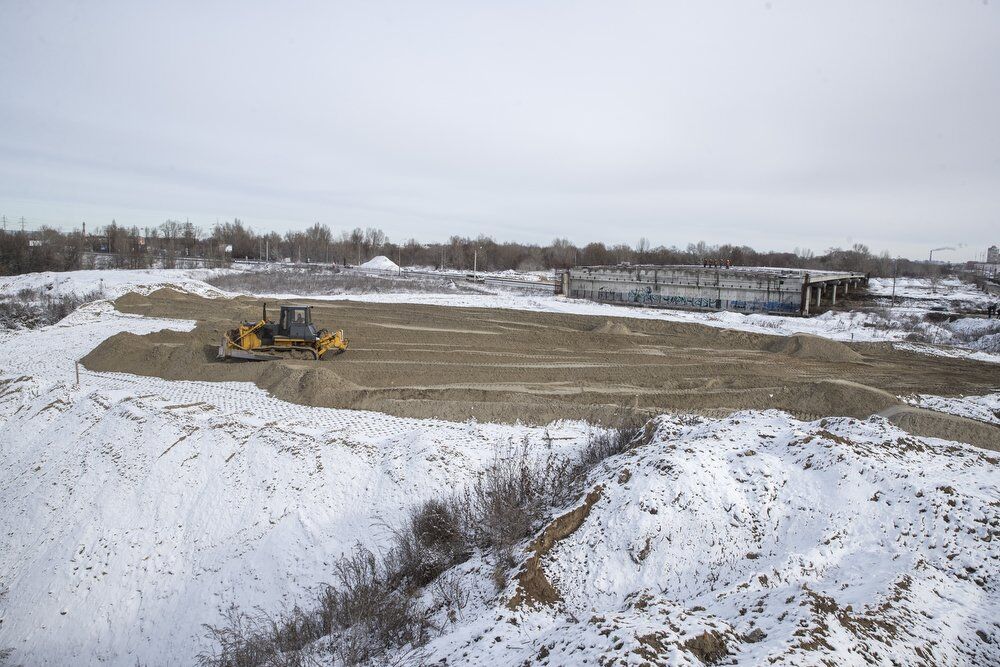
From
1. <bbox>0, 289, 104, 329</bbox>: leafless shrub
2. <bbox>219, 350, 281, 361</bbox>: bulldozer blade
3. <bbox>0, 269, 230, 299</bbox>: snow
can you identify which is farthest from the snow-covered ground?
<bbox>0, 289, 104, 329</bbox>: leafless shrub

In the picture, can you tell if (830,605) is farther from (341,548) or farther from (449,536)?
(341,548)

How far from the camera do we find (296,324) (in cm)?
1994

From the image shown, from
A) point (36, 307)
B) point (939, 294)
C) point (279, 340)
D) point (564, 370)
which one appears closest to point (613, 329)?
point (564, 370)

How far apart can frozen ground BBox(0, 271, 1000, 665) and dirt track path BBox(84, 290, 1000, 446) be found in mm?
1633

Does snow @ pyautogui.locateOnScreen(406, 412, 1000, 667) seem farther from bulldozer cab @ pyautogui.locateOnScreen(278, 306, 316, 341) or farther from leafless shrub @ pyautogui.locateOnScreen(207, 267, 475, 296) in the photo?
leafless shrub @ pyautogui.locateOnScreen(207, 267, 475, 296)

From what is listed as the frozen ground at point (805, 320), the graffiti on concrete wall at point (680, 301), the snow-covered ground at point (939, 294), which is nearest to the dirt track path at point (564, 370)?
the frozen ground at point (805, 320)

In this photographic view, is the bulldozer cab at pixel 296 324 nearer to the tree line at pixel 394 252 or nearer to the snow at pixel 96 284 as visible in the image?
the snow at pixel 96 284

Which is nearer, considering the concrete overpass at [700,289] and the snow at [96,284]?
the concrete overpass at [700,289]

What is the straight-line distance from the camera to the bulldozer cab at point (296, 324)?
19.9m

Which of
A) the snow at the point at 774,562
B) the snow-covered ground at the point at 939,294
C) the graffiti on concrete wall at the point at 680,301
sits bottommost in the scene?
the snow at the point at 774,562

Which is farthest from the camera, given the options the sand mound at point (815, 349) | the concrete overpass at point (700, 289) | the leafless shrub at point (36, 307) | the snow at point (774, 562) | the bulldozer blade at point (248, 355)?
the concrete overpass at point (700, 289)

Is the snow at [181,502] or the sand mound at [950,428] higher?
the sand mound at [950,428]

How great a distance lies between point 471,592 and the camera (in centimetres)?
709

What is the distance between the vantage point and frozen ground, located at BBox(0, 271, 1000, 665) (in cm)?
553
